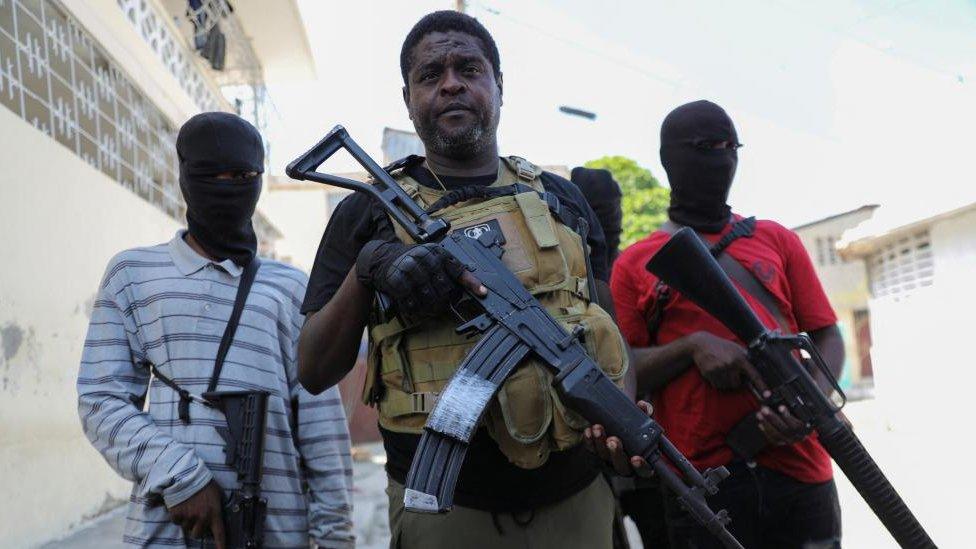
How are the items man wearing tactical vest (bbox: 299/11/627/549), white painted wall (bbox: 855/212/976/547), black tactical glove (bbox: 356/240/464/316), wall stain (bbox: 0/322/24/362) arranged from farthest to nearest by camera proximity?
white painted wall (bbox: 855/212/976/547)
wall stain (bbox: 0/322/24/362)
man wearing tactical vest (bbox: 299/11/627/549)
black tactical glove (bbox: 356/240/464/316)

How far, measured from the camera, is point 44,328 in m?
5.16

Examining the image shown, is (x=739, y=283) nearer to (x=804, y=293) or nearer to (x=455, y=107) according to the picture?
(x=804, y=293)

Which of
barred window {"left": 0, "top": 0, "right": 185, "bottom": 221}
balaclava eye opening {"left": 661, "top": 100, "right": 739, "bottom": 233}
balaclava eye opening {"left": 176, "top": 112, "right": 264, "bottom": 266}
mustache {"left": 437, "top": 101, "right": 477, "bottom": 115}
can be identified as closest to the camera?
mustache {"left": 437, "top": 101, "right": 477, "bottom": 115}

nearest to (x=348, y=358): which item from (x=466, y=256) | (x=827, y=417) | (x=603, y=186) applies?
(x=466, y=256)

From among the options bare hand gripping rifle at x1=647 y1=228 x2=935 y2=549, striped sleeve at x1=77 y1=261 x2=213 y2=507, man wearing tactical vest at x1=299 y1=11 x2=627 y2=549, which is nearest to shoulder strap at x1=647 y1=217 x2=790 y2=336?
bare hand gripping rifle at x1=647 y1=228 x2=935 y2=549

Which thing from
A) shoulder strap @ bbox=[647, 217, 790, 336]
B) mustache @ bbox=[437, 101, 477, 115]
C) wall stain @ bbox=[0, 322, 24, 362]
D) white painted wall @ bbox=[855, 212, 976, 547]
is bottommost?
white painted wall @ bbox=[855, 212, 976, 547]

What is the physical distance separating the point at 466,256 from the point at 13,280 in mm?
3782

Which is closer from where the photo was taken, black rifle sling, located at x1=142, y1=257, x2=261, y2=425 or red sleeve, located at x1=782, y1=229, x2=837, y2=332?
black rifle sling, located at x1=142, y1=257, x2=261, y2=425

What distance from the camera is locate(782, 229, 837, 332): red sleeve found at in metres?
2.78

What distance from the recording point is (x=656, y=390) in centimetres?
275

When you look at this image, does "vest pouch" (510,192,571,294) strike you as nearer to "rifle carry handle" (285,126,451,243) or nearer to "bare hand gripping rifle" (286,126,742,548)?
"bare hand gripping rifle" (286,126,742,548)

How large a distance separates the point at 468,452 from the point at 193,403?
29.8 inches

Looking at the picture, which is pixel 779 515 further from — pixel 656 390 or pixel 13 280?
pixel 13 280

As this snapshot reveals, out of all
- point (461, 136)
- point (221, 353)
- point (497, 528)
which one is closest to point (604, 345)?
point (497, 528)
